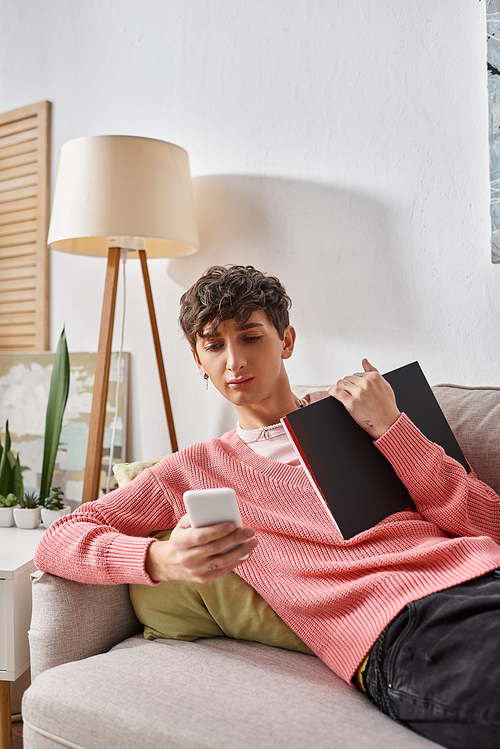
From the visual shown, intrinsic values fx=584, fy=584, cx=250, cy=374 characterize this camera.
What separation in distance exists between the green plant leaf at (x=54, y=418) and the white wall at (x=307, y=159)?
34cm

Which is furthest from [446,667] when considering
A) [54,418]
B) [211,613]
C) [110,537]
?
[54,418]

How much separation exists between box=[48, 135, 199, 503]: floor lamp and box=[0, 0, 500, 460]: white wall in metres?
0.23

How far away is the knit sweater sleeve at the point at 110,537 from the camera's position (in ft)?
3.14

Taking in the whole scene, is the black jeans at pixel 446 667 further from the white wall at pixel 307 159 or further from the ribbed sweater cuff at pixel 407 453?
the white wall at pixel 307 159

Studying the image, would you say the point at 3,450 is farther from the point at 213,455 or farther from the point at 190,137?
the point at 190,137

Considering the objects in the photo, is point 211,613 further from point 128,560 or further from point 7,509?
point 7,509

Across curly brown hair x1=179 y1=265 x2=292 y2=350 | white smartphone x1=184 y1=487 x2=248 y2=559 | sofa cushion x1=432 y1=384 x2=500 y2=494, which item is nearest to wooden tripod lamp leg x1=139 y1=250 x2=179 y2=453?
curly brown hair x1=179 y1=265 x2=292 y2=350

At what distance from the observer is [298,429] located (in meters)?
1.01

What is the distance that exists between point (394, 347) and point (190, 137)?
100cm

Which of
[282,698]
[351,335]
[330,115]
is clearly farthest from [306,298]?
[282,698]

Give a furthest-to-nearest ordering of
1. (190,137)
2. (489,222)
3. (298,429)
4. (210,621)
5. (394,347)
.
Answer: (190,137), (394,347), (489,222), (210,621), (298,429)

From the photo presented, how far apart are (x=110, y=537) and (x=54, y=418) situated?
86 centimetres

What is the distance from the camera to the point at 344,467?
1.04 m

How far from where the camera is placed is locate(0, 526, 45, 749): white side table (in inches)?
48.9
